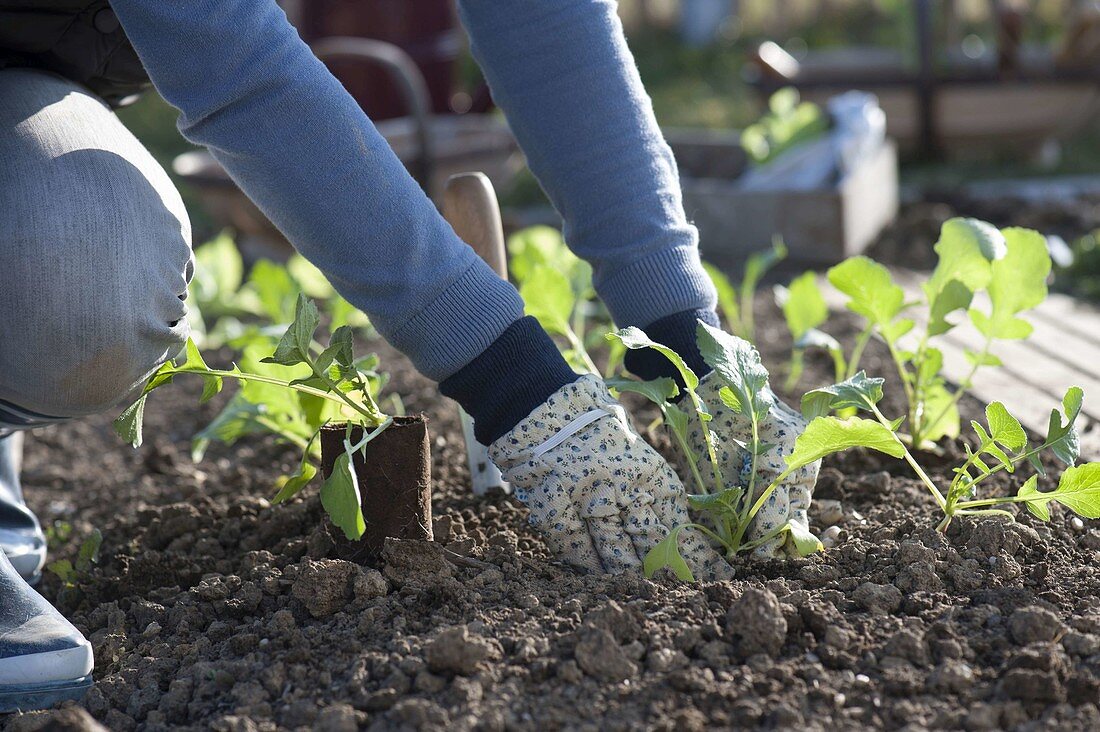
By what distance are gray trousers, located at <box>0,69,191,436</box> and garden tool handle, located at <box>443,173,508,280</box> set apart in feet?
1.13

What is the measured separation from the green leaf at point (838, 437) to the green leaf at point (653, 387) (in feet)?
0.53

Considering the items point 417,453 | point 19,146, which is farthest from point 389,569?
point 19,146

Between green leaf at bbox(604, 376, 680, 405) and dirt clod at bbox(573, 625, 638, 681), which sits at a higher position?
green leaf at bbox(604, 376, 680, 405)

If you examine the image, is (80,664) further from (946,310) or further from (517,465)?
(946,310)

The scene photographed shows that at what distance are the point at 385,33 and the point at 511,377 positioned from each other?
171 inches

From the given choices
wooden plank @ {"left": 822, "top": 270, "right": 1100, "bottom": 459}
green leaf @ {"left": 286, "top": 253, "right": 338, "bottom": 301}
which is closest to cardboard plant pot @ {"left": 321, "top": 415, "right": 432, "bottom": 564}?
wooden plank @ {"left": 822, "top": 270, "right": 1100, "bottom": 459}

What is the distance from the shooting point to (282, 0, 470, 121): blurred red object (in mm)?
5211

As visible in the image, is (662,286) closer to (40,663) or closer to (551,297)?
(551,297)

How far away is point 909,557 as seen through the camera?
124 cm

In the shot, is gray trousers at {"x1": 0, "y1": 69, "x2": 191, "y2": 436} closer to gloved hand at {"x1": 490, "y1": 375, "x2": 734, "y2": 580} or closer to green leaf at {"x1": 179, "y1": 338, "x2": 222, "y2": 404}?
green leaf at {"x1": 179, "y1": 338, "x2": 222, "y2": 404}

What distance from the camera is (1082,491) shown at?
1.25 metres

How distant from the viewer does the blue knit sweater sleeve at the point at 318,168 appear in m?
1.13

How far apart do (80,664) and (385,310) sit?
47cm

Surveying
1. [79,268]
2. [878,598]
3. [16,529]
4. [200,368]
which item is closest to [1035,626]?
[878,598]
